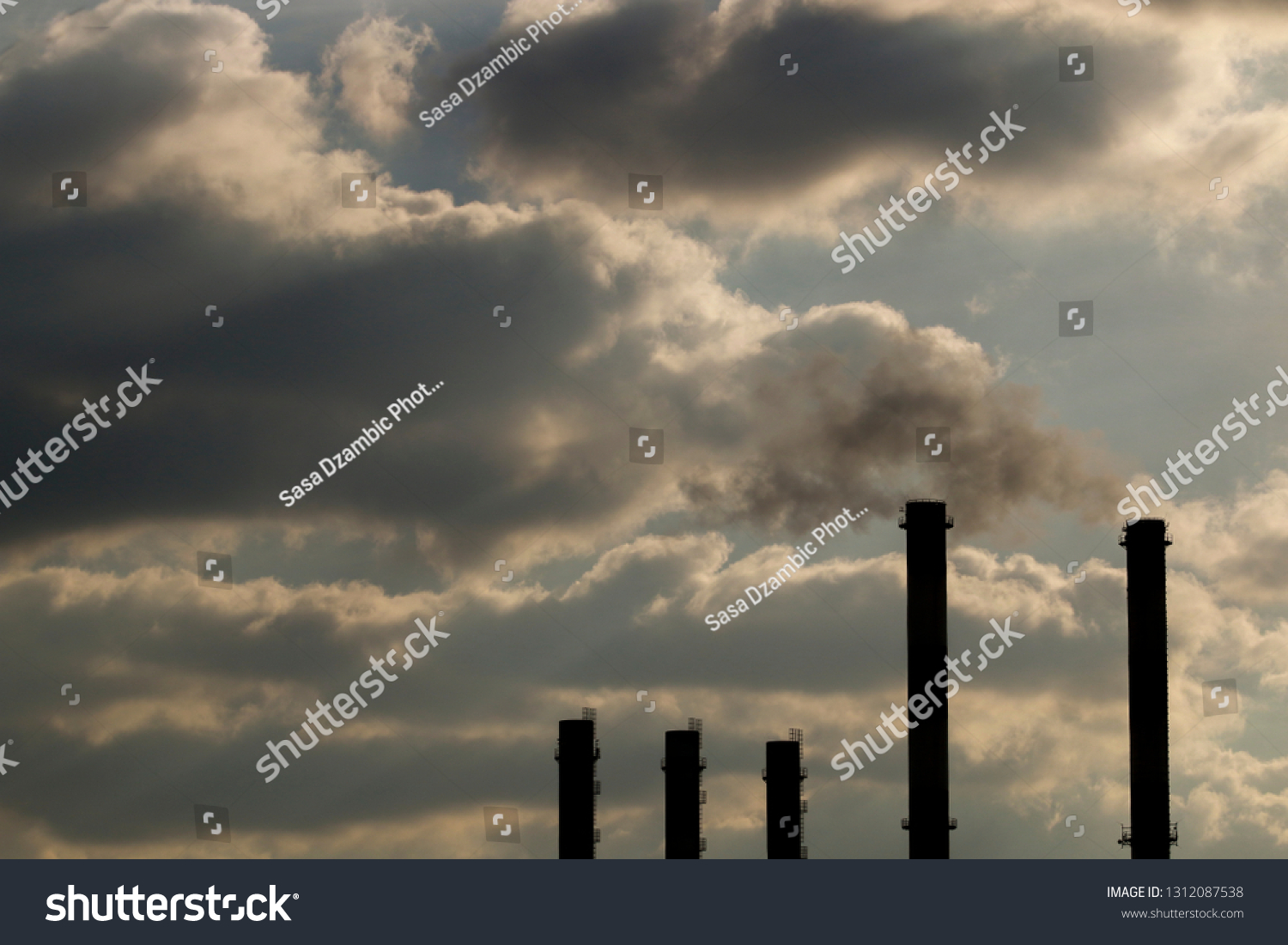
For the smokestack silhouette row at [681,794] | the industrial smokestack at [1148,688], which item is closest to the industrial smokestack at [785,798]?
the smokestack silhouette row at [681,794]

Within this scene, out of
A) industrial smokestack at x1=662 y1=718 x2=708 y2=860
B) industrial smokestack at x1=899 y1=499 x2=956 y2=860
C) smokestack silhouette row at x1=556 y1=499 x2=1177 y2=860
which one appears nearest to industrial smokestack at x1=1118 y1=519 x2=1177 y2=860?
smokestack silhouette row at x1=556 y1=499 x2=1177 y2=860

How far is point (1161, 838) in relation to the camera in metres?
35.9

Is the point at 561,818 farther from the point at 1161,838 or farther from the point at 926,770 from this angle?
the point at 1161,838

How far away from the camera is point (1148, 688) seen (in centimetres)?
3644

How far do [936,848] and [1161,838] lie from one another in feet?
20.3

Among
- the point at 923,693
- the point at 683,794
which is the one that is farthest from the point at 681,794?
the point at 923,693

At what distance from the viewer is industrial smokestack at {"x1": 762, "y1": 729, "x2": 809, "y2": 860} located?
41.2m

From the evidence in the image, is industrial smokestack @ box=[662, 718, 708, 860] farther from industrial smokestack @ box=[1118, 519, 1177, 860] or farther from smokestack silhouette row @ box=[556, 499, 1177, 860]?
industrial smokestack @ box=[1118, 519, 1177, 860]

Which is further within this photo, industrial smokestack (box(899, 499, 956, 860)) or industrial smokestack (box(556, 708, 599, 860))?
industrial smokestack (box(556, 708, 599, 860))

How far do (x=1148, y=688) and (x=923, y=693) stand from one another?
6324 millimetres

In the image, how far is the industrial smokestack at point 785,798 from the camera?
135 feet

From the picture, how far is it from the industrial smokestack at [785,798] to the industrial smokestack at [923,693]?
20.9 ft

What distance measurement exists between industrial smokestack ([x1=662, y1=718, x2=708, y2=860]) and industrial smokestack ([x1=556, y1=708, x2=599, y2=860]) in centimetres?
233
